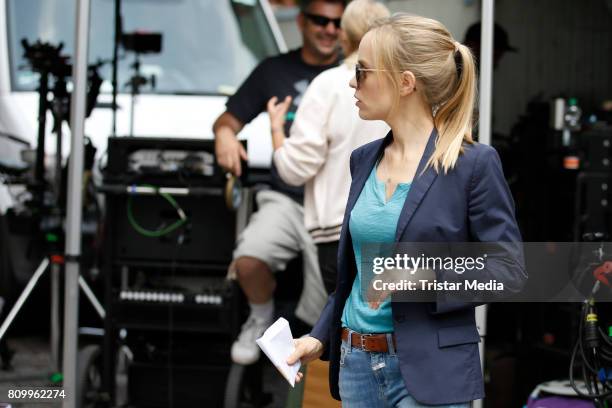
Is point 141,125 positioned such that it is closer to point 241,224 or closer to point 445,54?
point 241,224

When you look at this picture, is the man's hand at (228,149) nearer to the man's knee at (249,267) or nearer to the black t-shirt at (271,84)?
the black t-shirt at (271,84)

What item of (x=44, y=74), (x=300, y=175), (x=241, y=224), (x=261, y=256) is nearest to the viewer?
(x=300, y=175)

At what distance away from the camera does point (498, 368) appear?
5.25 meters

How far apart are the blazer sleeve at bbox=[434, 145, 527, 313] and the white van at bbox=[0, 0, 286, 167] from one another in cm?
378

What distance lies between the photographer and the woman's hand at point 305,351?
252 centimetres

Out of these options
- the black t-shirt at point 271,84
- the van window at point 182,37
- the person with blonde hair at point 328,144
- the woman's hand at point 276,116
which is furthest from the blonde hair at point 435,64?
the van window at point 182,37

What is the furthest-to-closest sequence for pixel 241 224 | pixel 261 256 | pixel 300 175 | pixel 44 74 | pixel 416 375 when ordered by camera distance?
1. pixel 44 74
2. pixel 241 224
3. pixel 261 256
4. pixel 300 175
5. pixel 416 375

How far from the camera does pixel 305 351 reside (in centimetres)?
260

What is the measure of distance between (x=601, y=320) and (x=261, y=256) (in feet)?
4.94

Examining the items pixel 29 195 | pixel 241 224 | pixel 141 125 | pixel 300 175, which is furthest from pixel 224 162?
pixel 29 195

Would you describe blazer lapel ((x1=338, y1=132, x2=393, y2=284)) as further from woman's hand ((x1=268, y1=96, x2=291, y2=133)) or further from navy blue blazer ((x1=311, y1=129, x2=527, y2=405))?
woman's hand ((x1=268, y1=96, x2=291, y2=133))

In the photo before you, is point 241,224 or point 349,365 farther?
point 241,224

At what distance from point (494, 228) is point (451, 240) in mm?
101

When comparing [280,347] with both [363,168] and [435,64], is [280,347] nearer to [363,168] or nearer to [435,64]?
[363,168]
